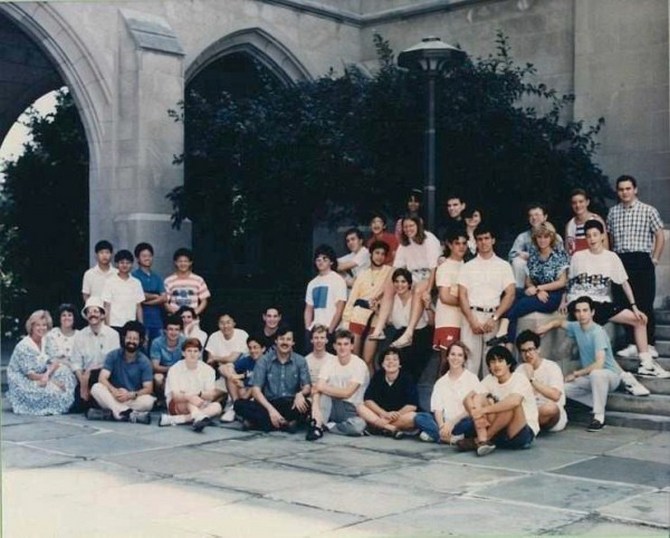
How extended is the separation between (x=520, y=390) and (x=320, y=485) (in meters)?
2.03

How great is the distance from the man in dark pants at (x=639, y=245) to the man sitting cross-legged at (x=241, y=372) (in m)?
3.53

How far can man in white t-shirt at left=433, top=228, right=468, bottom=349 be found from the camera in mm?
8750

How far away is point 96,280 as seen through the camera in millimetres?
10438

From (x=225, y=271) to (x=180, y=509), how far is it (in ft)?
39.6

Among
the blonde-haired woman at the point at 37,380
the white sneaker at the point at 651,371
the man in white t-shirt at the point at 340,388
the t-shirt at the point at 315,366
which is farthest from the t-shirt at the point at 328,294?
the white sneaker at the point at 651,371

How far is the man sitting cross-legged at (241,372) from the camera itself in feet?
30.4

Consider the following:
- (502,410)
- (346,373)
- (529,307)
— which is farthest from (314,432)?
(529,307)

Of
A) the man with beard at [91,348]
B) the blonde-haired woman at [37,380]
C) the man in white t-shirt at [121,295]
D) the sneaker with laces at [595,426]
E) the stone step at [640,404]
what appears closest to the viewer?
the sneaker with laces at [595,426]

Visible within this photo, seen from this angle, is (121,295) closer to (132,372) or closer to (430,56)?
(132,372)

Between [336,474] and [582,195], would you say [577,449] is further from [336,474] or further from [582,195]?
[582,195]

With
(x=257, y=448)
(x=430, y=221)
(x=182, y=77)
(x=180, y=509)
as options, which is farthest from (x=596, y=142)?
(x=180, y=509)

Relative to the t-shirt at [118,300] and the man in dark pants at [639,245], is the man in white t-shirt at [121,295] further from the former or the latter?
the man in dark pants at [639,245]

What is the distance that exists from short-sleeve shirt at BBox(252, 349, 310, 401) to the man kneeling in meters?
1.82

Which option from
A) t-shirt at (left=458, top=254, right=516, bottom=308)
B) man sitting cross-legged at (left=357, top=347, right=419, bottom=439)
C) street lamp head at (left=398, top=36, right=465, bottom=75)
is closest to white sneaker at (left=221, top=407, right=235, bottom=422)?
man sitting cross-legged at (left=357, top=347, right=419, bottom=439)
